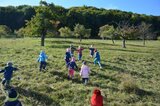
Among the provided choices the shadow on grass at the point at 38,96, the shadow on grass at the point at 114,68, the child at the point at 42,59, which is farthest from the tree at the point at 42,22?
the shadow on grass at the point at 38,96

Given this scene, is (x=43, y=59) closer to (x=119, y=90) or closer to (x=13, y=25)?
(x=119, y=90)

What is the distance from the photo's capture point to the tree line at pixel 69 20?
57.5m

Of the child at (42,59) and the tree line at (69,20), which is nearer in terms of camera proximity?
the child at (42,59)

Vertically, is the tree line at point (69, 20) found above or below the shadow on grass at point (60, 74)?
above

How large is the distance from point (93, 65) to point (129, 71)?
365cm

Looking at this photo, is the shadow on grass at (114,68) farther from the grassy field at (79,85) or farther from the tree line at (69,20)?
the tree line at (69,20)

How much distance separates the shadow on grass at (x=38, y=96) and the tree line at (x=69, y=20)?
1300 inches

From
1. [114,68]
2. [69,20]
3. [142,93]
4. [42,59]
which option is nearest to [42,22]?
[114,68]

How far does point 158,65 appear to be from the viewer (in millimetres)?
40219

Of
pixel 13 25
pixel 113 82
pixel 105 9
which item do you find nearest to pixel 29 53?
pixel 113 82

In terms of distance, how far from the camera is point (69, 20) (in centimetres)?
10675

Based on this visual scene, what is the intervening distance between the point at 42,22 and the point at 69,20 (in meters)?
50.7

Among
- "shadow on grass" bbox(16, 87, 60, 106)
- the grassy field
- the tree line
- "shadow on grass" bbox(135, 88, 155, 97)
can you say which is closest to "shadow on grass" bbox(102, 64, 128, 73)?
the grassy field

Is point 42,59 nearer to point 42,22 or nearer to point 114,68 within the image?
point 114,68
